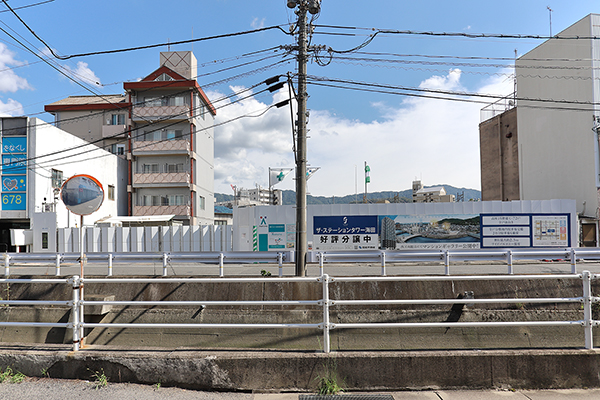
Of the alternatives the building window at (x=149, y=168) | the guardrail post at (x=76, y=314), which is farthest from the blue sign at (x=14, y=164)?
the guardrail post at (x=76, y=314)

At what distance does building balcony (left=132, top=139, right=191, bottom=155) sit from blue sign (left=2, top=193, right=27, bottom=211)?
10435 mm

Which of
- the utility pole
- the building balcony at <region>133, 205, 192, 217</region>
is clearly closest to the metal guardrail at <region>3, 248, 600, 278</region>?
the utility pole

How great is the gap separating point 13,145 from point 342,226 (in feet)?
87.7

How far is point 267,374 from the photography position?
4578 millimetres

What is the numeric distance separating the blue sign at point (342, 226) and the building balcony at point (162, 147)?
68.0 feet

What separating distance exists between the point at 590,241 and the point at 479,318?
22014 mm

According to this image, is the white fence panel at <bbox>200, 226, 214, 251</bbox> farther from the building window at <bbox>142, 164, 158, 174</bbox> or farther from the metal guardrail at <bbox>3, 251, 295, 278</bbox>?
the building window at <bbox>142, 164, 158, 174</bbox>

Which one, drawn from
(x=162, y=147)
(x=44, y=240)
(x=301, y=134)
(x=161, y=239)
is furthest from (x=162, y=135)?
(x=301, y=134)

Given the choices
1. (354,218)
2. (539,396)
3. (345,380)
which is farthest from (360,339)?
(354,218)

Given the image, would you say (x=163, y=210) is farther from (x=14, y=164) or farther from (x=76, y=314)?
(x=76, y=314)

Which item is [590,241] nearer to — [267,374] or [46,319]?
[267,374]

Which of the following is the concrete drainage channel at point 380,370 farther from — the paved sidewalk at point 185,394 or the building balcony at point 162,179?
the building balcony at point 162,179

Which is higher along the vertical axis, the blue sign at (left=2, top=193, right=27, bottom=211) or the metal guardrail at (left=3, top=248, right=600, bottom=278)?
the blue sign at (left=2, top=193, right=27, bottom=211)

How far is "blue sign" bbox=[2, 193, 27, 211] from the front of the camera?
28.0 m
